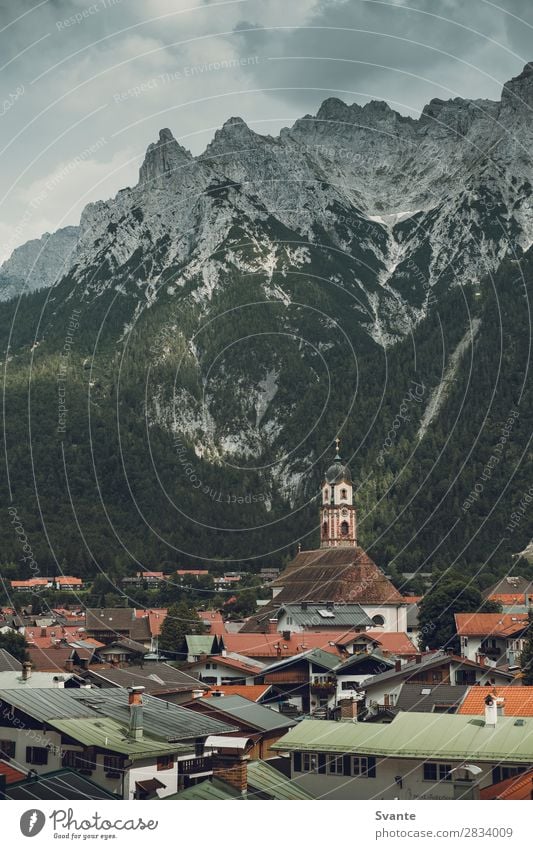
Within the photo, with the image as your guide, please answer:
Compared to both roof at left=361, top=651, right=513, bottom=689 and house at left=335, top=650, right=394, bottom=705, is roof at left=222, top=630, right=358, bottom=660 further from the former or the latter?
roof at left=361, top=651, right=513, bottom=689

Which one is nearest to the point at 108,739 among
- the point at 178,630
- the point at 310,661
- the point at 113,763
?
the point at 113,763

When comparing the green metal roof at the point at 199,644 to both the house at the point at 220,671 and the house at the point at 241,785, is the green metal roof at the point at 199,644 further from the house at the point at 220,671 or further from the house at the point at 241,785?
the house at the point at 241,785

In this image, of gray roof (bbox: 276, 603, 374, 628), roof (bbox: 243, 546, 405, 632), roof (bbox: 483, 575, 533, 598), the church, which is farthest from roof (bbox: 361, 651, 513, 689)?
roof (bbox: 483, 575, 533, 598)

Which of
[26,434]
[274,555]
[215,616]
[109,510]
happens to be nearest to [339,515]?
[215,616]

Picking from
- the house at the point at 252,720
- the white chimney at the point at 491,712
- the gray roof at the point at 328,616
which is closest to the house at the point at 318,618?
the gray roof at the point at 328,616

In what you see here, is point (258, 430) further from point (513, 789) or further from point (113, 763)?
point (513, 789)
